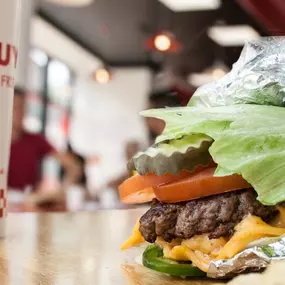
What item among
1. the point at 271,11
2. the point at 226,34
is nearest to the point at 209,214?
the point at 271,11

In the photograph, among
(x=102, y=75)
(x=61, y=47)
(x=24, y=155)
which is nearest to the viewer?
(x=24, y=155)

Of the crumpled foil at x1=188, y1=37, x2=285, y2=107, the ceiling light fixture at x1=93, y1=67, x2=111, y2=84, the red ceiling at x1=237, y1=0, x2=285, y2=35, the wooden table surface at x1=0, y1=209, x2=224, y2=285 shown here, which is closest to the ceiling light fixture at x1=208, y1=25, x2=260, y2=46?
the ceiling light fixture at x1=93, y1=67, x2=111, y2=84

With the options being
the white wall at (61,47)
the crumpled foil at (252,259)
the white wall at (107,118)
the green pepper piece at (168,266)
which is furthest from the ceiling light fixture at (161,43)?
the crumpled foil at (252,259)

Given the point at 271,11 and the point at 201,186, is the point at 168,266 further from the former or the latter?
the point at 271,11

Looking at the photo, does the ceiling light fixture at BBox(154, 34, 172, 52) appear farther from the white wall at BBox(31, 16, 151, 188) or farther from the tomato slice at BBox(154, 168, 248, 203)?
the tomato slice at BBox(154, 168, 248, 203)

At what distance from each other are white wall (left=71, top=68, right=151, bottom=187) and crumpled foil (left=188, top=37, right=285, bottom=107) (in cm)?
1201

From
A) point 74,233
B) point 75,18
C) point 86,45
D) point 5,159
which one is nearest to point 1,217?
point 5,159

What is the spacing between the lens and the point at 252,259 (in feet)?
Result: 3.16

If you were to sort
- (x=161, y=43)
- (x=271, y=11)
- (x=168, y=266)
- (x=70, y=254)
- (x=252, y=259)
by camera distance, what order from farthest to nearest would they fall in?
(x=161, y=43) < (x=271, y=11) < (x=70, y=254) < (x=168, y=266) < (x=252, y=259)

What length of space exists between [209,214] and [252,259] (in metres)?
A: 0.10

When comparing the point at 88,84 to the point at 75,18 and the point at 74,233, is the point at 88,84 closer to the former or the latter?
the point at 75,18

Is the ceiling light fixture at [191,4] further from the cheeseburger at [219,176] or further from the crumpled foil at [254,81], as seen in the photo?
the cheeseburger at [219,176]

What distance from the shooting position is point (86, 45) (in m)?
11.8

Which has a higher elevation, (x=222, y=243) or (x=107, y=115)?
(x=107, y=115)
